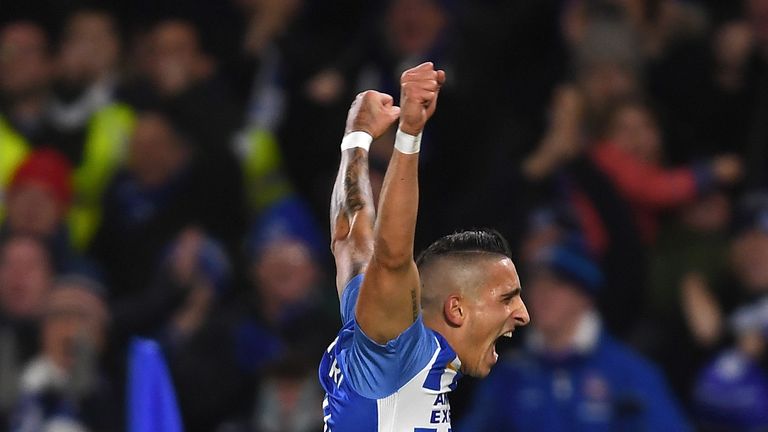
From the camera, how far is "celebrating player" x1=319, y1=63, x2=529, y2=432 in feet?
13.9

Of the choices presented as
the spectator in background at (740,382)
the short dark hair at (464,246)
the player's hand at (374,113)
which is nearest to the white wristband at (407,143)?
the short dark hair at (464,246)

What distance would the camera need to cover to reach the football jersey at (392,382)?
4348mm

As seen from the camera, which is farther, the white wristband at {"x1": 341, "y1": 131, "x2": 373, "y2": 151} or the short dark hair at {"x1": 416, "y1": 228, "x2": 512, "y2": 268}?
the white wristband at {"x1": 341, "y1": 131, "x2": 373, "y2": 151}

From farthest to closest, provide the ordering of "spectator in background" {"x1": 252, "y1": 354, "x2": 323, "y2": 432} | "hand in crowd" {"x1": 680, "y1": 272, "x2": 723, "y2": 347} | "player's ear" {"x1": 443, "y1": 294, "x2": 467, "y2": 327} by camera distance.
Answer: "hand in crowd" {"x1": 680, "y1": 272, "x2": 723, "y2": 347}
"spectator in background" {"x1": 252, "y1": 354, "x2": 323, "y2": 432}
"player's ear" {"x1": 443, "y1": 294, "x2": 467, "y2": 327}

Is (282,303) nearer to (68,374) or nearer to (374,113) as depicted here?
(68,374)

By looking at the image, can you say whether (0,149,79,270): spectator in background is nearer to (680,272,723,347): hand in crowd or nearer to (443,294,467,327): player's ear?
(680,272,723,347): hand in crowd

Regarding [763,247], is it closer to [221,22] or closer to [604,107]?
[604,107]

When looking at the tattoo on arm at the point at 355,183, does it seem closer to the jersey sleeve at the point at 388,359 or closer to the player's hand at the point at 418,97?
the jersey sleeve at the point at 388,359

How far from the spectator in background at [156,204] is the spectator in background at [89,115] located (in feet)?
0.62

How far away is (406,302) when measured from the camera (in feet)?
14.0

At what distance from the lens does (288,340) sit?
8.31 metres

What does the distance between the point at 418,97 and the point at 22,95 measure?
6.34 m

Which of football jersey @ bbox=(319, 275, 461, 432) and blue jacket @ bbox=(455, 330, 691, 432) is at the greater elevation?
blue jacket @ bbox=(455, 330, 691, 432)

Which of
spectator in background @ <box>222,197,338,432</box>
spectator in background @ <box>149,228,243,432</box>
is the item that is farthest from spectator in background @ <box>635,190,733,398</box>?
spectator in background @ <box>149,228,243,432</box>
